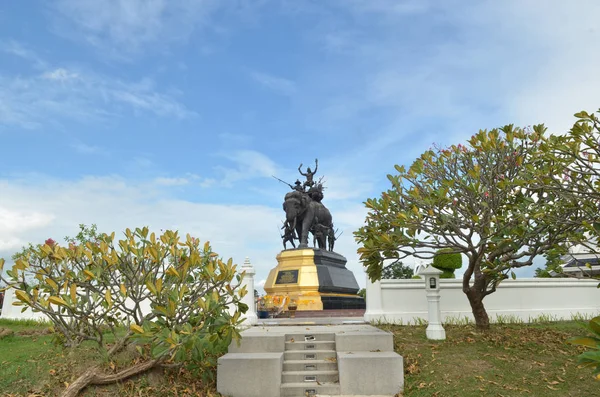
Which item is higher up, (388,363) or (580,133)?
(580,133)

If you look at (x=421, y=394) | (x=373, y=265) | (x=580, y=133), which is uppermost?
(x=580, y=133)

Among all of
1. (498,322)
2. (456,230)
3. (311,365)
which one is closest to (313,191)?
(498,322)

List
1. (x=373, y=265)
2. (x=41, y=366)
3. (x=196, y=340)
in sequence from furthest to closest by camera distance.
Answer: (x=373, y=265) < (x=41, y=366) < (x=196, y=340)

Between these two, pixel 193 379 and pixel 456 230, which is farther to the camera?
pixel 456 230

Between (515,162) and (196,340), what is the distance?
265 inches

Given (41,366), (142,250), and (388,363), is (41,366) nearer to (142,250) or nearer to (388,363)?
(142,250)

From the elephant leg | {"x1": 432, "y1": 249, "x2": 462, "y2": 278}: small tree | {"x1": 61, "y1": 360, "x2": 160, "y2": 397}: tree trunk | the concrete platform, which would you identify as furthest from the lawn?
the elephant leg

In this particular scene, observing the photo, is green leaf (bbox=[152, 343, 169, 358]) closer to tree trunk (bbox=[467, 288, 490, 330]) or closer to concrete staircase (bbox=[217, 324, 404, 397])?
concrete staircase (bbox=[217, 324, 404, 397])

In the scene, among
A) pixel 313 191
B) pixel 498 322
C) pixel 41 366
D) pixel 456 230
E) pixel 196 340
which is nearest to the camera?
pixel 196 340

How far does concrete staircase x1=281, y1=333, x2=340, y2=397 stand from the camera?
6711 mm

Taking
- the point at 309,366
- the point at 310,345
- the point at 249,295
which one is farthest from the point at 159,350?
the point at 249,295

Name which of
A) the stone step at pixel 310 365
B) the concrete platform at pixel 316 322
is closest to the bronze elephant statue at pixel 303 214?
the concrete platform at pixel 316 322

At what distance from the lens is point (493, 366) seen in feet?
23.6

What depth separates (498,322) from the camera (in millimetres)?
11688
